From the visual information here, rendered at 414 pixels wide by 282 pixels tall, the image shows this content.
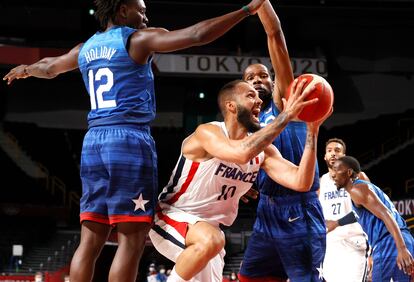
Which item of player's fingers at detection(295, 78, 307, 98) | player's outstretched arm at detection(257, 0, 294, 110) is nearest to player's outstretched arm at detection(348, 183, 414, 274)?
player's outstretched arm at detection(257, 0, 294, 110)

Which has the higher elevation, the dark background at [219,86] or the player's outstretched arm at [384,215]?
the dark background at [219,86]

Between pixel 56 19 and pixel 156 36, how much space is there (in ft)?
73.2

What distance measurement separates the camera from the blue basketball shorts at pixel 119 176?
434 centimetres

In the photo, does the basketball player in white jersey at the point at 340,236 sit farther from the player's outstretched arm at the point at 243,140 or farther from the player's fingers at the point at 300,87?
the player's fingers at the point at 300,87

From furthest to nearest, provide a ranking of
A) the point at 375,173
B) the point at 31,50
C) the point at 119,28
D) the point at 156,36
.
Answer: the point at 375,173
the point at 31,50
the point at 119,28
the point at 156,36

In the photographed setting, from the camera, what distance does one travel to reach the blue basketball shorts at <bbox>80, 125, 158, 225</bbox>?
4336 mm

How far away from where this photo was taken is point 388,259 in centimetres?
720

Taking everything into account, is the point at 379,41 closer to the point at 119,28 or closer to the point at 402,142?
the point at 402,142

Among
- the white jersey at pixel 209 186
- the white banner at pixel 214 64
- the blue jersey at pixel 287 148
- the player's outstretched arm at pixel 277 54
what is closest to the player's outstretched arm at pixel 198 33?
the white jersey at pixel 209 186

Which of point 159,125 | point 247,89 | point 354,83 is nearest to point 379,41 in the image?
point 354,83

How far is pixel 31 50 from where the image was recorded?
21.4 meters

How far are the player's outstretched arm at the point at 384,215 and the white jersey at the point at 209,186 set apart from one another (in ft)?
8.00

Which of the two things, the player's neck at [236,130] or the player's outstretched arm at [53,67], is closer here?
the player's neck at [236,130]

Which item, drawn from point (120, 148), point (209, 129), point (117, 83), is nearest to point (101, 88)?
point (117, 83)
